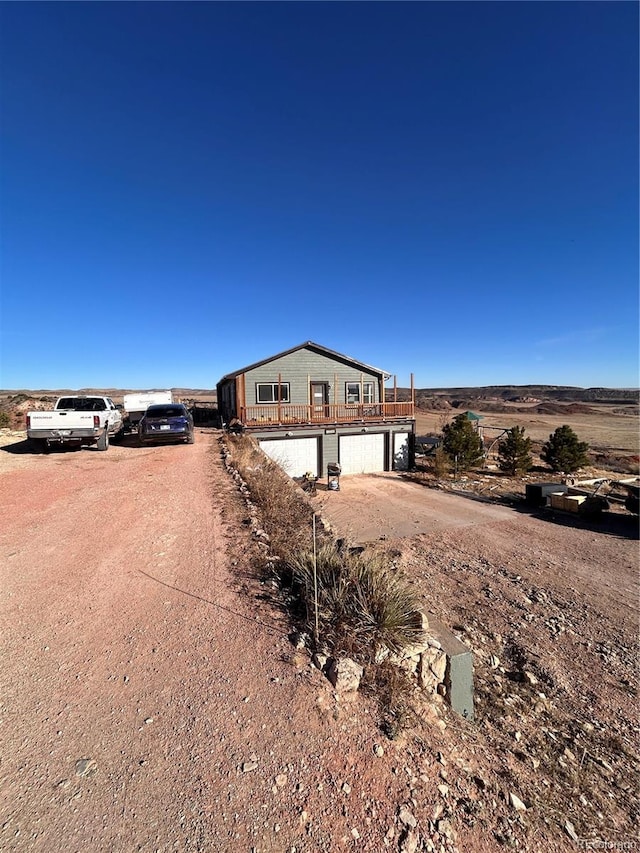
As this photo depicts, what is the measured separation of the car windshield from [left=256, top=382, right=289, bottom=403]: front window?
233 inches

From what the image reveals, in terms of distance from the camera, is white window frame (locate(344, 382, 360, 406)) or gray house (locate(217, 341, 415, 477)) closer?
gray house (locate(217, 341, 415, 477))

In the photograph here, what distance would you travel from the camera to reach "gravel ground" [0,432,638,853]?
→ 2102 mm

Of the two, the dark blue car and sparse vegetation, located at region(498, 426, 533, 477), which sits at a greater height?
the dark blue car

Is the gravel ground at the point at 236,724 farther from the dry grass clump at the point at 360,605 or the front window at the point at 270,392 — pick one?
the front window at the point at 270,392

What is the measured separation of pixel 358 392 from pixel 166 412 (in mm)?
10969

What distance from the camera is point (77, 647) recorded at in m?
3.33

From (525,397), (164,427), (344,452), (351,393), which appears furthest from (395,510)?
(525,397)

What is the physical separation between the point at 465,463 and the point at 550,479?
3.79 meters

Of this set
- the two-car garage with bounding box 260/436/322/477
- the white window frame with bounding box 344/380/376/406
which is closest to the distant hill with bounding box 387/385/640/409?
the white window frame with bounding box 344/380/376/406

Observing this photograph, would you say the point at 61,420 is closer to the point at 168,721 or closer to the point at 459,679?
the point at 168,721

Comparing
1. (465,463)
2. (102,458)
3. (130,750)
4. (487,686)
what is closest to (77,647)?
(130,750)

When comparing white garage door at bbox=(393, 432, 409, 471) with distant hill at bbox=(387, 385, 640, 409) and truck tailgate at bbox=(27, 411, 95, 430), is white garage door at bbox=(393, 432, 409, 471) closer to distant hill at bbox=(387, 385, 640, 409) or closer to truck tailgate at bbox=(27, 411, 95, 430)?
truck tailgate at bbox=(27, 411, 95, 430)

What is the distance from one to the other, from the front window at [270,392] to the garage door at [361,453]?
3.85 meters

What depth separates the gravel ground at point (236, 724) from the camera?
2.10 meters
